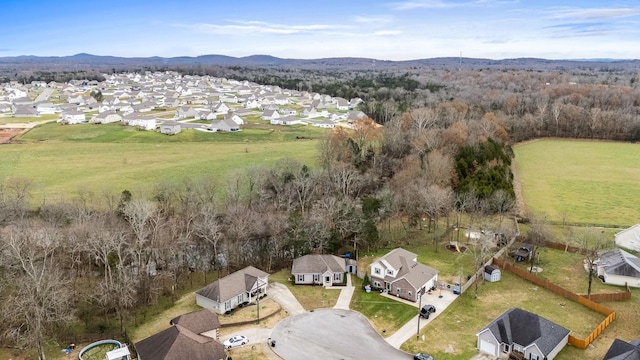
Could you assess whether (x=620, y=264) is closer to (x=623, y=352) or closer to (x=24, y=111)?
(x=623, y=352)

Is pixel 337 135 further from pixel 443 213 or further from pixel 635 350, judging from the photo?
pixel 635 350

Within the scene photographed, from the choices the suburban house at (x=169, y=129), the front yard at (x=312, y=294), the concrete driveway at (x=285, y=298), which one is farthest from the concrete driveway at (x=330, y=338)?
the suburban house at (x=169, y=129)

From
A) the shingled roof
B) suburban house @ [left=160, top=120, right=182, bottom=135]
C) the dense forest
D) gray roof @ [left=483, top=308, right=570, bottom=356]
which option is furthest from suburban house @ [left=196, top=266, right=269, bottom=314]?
suburban house @ [left=160, top=120, right=182, bottom=135]

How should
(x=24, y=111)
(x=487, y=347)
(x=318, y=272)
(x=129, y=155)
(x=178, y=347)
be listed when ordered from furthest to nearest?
(x=24, y=111), (x=129, y=155), (x=318, y=272), (x=487, y=347), (x=178, y=347)

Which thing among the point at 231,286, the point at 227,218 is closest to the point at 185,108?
the point at 227,218

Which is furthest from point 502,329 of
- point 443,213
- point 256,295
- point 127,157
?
point 127,157

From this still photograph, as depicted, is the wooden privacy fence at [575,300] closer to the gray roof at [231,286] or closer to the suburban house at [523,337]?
the suburban house at [523,337]

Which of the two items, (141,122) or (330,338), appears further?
(141,122)
